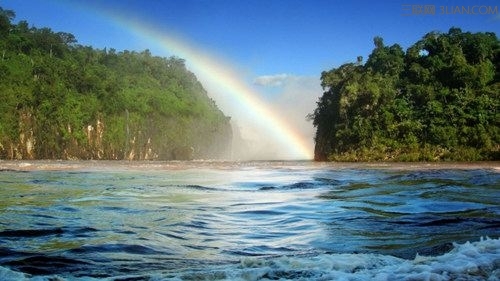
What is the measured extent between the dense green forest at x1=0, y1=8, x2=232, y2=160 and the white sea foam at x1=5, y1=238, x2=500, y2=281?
243 feet

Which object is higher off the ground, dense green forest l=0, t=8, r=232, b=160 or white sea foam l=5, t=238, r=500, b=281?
dense green forest l=0, t=8, r=232, b=160

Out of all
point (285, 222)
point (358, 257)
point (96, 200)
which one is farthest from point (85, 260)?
point (96, 200)

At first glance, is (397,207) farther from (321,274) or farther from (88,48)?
(88,48)

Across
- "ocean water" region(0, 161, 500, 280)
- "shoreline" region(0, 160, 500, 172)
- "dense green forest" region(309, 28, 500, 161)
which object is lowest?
"ocean water" region(0, 161, 500, 280)

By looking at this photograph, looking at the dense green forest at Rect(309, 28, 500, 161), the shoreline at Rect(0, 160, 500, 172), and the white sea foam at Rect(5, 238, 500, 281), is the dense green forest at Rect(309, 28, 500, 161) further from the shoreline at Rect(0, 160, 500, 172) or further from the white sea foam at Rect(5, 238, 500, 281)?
the white sea foam at Rect(5, 238, 500, 281)

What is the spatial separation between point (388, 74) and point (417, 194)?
180 ft

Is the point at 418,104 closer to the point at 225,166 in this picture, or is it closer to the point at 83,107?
the point at 225,166

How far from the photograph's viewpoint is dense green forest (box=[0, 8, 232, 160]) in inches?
2948

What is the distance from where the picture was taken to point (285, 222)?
7789 millimetres

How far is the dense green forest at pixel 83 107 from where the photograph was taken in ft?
246

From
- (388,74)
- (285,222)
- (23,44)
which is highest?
(23,44)

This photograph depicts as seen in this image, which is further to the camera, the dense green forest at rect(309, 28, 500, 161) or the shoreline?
the dense green forest at rect(309, 28, 500, 161)

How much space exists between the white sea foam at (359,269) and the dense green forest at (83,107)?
243 feet

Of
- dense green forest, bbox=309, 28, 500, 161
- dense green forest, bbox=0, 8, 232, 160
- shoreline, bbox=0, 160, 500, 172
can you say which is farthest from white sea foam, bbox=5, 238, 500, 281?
dense green forest, bbox=0, 8, 232, 160
